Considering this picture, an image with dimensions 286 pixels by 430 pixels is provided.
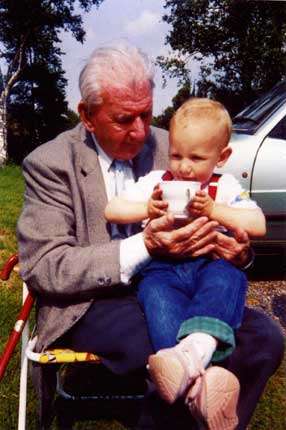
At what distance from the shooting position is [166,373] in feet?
5.49

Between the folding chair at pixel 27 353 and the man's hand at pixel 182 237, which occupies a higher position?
the man's hand at pixel 182 237

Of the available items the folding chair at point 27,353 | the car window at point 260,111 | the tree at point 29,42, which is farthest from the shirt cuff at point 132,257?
the tree at point 29,42

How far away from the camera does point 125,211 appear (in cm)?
212

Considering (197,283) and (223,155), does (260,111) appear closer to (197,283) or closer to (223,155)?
(223,155)

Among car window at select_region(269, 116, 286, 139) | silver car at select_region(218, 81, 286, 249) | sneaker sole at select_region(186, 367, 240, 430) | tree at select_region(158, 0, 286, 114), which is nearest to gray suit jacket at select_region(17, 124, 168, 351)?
sneaker sole at select_region(186, 367, 240, 430)

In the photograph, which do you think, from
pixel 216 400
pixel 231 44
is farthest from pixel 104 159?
pixel 231 44

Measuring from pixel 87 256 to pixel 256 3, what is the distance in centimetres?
826

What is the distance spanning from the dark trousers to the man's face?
63 centimetres

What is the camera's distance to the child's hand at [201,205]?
6.44ft

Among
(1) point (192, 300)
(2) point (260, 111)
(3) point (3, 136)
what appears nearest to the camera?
(1) point (192, 300)

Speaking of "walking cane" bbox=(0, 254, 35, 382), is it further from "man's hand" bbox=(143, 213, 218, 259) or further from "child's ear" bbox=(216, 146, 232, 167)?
"child's ear" bbox=(216, 146, 232, 167)

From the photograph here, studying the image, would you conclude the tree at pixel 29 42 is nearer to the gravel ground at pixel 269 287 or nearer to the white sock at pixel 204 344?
the gravel ground at pixel 269 287

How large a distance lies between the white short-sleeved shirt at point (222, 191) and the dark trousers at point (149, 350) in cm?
42

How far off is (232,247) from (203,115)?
19.3 inches
